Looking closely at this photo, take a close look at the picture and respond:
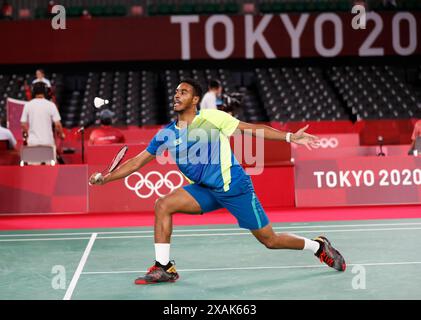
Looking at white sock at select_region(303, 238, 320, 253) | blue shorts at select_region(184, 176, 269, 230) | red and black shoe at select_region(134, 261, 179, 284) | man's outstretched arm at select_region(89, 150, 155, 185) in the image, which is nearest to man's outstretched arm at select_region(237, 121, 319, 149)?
blue shorts at select_region(184, 176, 269, 230)

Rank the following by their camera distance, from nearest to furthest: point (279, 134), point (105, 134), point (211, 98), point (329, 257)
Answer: point (279, 134)
point (329, 257)
point (105, 134)
point (211, 98)

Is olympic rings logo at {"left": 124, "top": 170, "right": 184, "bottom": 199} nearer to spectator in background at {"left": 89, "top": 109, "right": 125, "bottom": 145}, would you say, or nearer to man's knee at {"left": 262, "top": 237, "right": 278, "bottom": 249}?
spectator in background at {"left": 89, "top": 109, "right": 125, "bottom": 145}

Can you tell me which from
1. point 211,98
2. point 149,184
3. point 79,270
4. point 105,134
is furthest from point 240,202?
point 211,98

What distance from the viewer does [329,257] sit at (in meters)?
5.74

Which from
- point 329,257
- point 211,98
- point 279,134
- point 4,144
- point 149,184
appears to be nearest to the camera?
point 279,134

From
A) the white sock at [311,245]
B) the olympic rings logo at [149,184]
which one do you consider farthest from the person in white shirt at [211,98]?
the white sock at [311,245]

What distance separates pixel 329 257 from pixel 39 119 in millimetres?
5976

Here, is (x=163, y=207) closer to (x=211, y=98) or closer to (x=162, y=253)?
(x=162, y=253)

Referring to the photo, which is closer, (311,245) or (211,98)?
(311,245)

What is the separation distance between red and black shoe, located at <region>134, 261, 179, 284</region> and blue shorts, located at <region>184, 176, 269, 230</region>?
0.50 meters

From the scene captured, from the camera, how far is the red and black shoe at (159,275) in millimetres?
5410

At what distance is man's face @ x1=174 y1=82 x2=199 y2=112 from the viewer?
5488mm

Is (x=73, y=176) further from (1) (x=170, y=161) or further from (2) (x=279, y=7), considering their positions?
(2) (x=279, y=7)

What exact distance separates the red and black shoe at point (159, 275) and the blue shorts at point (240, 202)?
50 centimetres
